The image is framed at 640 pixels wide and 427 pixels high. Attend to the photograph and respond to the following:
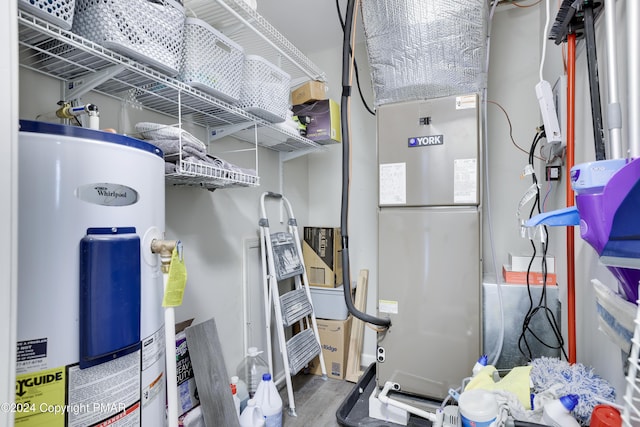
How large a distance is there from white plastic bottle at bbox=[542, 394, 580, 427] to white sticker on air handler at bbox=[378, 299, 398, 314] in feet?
3.24

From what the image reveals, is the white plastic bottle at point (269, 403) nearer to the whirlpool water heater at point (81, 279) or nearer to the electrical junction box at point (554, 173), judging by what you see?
the whirlpool water heater at point (81, 279)

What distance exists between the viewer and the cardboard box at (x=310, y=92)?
7.45ft

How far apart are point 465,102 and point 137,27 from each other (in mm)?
1522

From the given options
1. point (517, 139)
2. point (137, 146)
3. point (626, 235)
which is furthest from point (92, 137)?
point (517, 139)

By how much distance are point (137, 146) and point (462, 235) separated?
1.55m

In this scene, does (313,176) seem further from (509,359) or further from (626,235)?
(626,235)

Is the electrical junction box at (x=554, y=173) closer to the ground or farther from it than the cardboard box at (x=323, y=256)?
farther from it

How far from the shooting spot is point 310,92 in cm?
227

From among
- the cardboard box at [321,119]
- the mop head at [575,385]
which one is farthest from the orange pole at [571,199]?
the cardboard box at [321,119]

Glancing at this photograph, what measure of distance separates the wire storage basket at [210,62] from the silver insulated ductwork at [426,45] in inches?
31.0

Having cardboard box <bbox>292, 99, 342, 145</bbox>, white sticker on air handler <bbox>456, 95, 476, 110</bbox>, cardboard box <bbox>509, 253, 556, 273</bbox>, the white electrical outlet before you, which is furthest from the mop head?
cardboard box <bbox>292, 99, 342, 145</bbox>

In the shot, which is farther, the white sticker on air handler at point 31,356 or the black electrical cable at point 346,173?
the black electrical cable at point 346,173

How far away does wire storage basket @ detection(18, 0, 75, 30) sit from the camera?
2.48 feet

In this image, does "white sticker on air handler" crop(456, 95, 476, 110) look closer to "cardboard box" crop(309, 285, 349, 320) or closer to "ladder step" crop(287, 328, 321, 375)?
"cardboard box" crop(309, 285, 349, 320)
